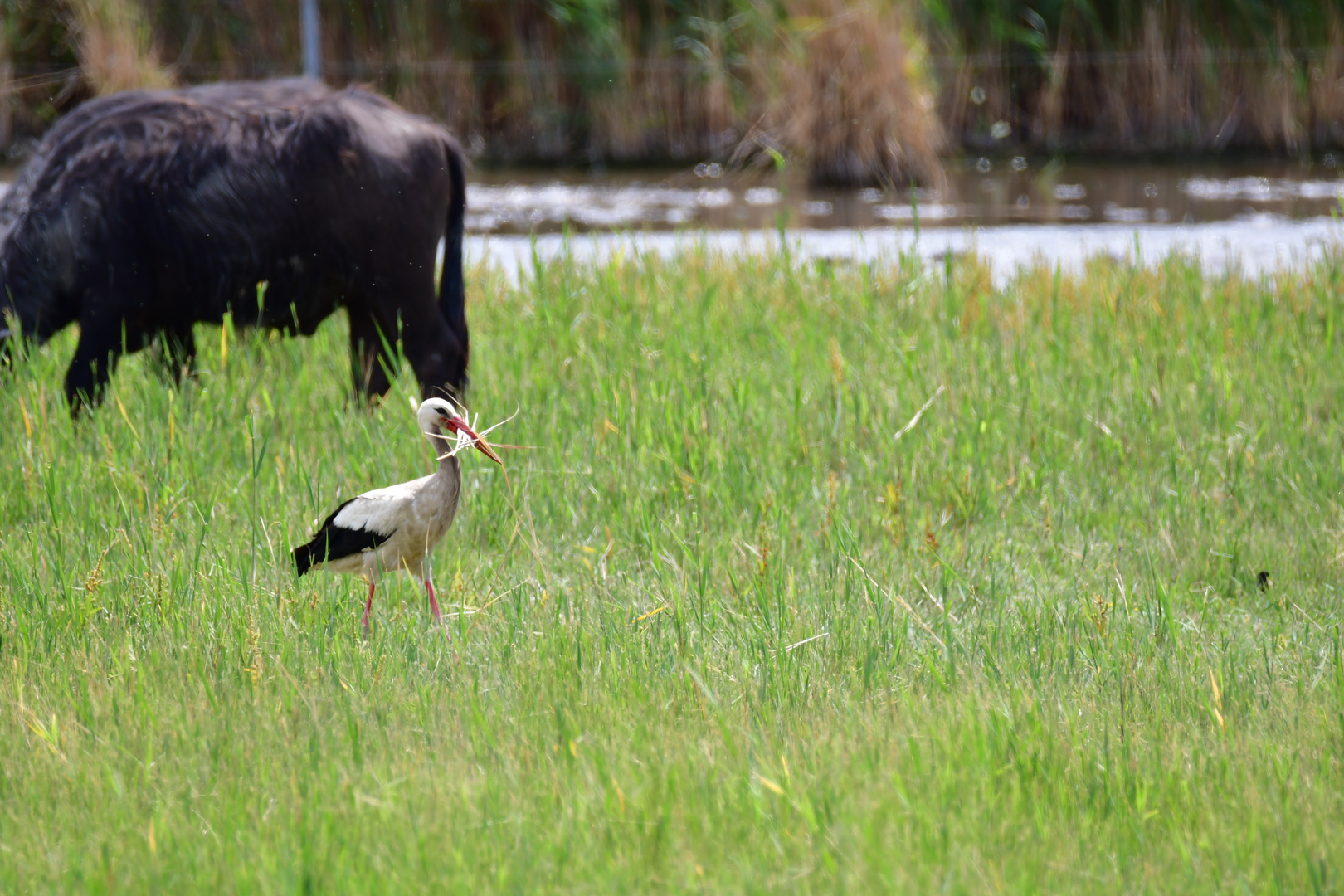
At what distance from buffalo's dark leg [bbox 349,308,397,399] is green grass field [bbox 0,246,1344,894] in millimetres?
100

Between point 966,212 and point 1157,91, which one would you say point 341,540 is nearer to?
point 966,212

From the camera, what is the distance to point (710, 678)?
2795 millimetres

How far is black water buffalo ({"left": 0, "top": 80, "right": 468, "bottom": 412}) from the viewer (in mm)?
4648

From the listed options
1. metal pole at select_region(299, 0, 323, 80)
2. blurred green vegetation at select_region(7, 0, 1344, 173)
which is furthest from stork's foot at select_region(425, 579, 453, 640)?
→ blurred green vegetation at select_region(7, 0, 1344, 173)

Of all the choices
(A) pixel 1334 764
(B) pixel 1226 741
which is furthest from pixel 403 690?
(A) pixel 1334 764

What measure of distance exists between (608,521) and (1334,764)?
1.99 m

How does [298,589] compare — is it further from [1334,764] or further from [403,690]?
[1334,764]

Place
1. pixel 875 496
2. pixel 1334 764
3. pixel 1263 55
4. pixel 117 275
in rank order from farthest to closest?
pixel 1263 55 < pixel 117 275 < pixel 875 496 < pixel 1334 764

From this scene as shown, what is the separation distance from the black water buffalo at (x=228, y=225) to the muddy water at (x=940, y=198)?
155 inches

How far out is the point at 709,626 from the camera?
121 inches

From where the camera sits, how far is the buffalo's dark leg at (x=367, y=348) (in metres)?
5.10

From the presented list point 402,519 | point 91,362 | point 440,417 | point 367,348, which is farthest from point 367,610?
point 367,348

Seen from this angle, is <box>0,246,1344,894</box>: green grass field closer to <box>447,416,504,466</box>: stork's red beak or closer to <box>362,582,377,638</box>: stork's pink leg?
<box>362,582,377,638</box>: stork's pink leg

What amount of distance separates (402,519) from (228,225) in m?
2.30
